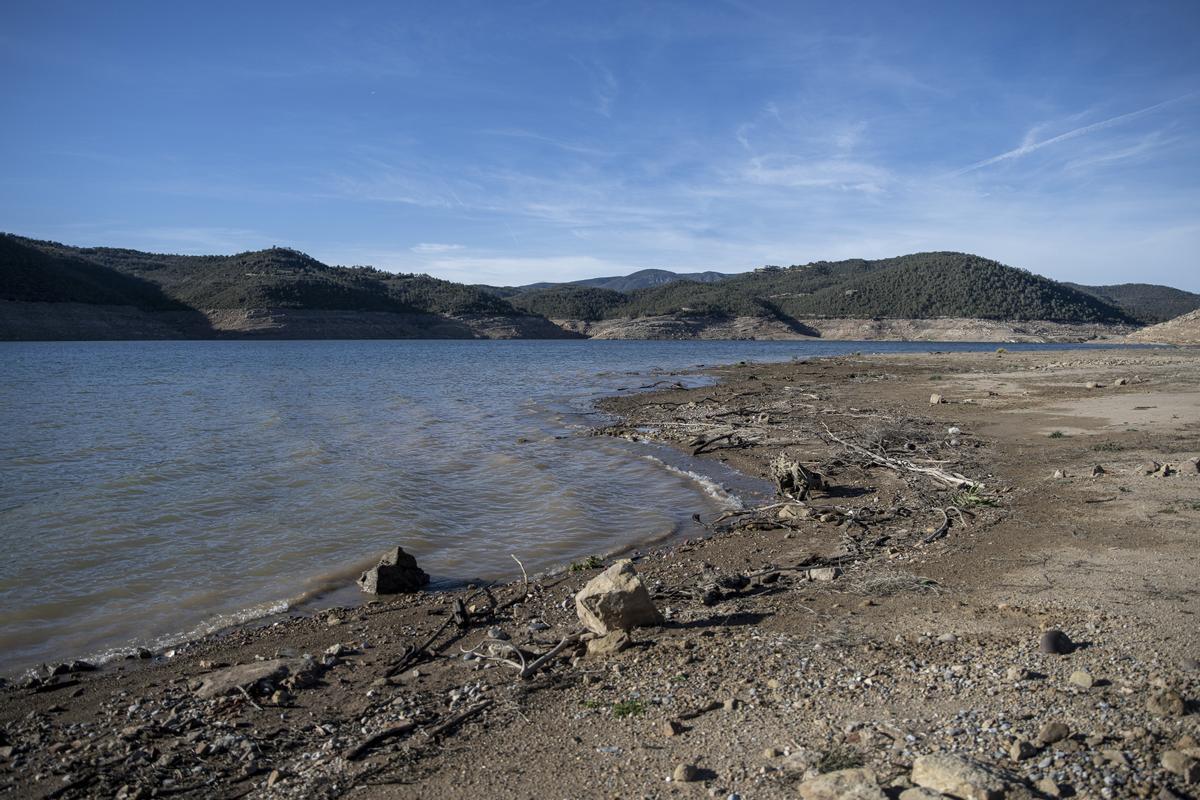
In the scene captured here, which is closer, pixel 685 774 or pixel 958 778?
pixel 958 778

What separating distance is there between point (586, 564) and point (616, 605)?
7.81 feet

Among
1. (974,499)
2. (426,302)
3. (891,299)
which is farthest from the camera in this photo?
(891,299)

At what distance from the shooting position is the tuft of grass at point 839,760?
338 centimetres

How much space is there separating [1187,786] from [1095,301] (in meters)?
157

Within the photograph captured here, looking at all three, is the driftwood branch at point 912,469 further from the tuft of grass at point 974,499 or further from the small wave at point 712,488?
the small wave at point 712,488

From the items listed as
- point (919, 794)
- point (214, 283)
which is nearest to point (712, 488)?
point (919, 794)

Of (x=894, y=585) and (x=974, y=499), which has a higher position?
(x=974, y=499)

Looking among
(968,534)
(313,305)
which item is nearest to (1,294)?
(313,305)

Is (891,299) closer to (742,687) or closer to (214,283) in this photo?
(214,283)

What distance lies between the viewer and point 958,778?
118 inches

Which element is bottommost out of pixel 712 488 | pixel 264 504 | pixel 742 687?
pixel 264 504

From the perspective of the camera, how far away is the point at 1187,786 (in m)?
2.95

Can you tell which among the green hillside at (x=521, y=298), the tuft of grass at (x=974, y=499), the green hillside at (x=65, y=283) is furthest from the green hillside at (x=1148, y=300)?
the green hillside at (x=65, y=283)

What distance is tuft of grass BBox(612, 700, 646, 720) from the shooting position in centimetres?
423
